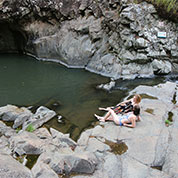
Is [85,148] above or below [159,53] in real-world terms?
below

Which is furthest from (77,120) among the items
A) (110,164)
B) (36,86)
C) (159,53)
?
(159,53)

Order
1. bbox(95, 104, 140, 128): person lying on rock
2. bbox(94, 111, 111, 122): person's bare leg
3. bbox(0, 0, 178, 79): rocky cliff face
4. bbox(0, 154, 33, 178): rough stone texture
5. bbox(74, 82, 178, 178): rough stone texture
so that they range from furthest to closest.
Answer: bbox(0, 0, 178, 79): rocky cliff face, bbox(94, 111, 111, 122): person's bare leg, bbox(95, 104, 140, 128): person lying on rock, bbox(74, 82, 178, 178): rough stone texture, bbox(0, 154, 33, 178): rough stone texture

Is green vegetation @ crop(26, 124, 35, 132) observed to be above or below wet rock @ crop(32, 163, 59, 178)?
below

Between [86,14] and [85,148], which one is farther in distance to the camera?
[86,14]

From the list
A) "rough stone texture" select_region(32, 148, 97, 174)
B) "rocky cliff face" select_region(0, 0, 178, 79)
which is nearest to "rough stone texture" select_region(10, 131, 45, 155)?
"rough stone texture" select_region(32, 148, 97, 174)

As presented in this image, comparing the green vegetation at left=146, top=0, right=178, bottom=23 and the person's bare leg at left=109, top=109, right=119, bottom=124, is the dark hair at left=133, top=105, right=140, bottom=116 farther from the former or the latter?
the green vegetation at left=146, top=0, right=178, bottom=23

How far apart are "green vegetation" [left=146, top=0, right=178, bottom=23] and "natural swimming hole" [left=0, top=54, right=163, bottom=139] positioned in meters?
4.71

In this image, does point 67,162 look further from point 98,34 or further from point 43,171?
point 98,34

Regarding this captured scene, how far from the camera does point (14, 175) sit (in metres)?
2.87

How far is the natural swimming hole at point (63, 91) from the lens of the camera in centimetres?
672

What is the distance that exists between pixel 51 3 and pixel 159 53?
10.0 m

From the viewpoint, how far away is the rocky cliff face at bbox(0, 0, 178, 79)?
1150cm

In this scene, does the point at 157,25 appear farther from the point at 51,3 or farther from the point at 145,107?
the point at 51,3

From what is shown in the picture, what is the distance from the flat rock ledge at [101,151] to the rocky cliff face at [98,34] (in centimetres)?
636
